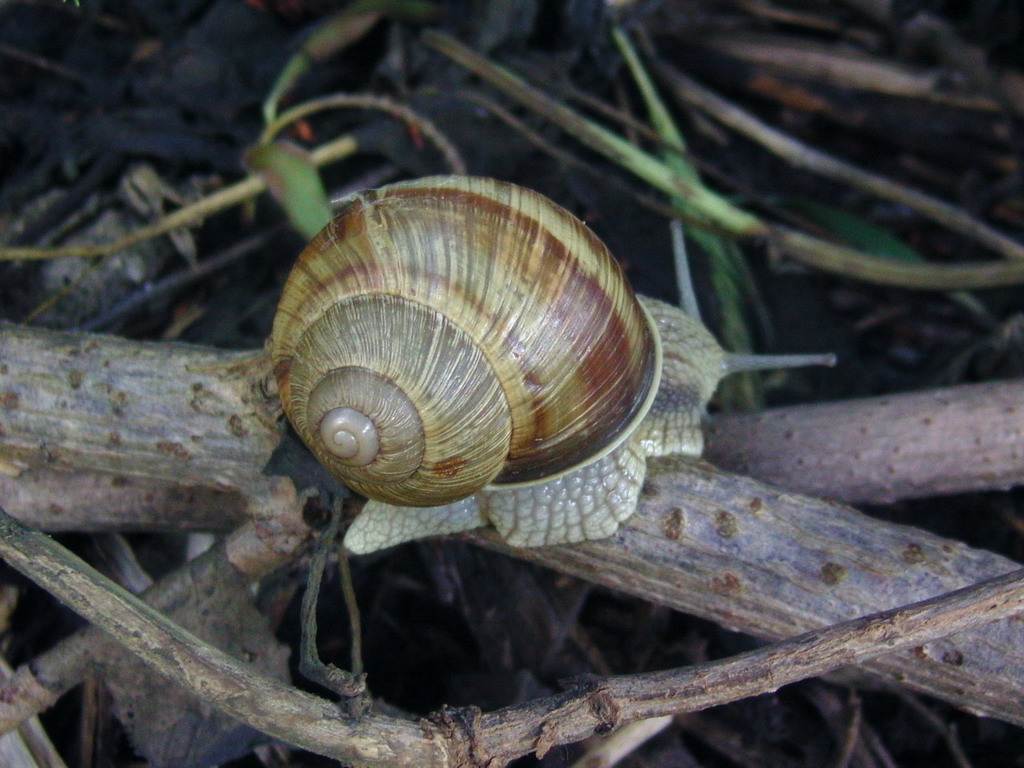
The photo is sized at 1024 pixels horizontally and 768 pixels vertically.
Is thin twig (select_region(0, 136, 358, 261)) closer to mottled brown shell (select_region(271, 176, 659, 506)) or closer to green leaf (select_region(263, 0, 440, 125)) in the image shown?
green leaf (select_region(263, 0, 440, 125))

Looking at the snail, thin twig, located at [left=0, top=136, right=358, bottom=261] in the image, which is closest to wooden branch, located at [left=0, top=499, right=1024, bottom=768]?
the snail

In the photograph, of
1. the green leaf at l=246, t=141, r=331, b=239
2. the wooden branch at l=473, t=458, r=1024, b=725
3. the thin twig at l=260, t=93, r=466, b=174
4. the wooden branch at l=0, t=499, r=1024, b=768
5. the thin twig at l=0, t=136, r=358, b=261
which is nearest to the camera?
the wooden branch at l=0, t=499, r=1024, b=768

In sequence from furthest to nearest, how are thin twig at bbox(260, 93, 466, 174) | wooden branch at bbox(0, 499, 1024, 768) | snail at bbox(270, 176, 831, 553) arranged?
1. thin twig at bbox(260, 93, 466, 174)
2. snail at bbox(270, 176, 831, 553)
3. wooden branch at bbox(0, 499, 1024, 768)

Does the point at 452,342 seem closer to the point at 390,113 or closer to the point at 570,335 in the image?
the point at 570,335

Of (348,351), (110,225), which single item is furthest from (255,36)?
(348,351)

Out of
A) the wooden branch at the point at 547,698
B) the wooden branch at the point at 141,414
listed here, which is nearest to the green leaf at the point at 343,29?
the wooden branch at the point at 141,414

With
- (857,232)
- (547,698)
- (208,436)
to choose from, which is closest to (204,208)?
(208,436)

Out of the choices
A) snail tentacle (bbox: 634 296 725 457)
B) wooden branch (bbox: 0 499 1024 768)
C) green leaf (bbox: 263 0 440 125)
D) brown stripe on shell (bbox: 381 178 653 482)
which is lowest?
wooden branch (bbox: 0 499 1024 768)

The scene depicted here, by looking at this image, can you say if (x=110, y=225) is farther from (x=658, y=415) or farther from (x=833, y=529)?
(x=833, y=529)
